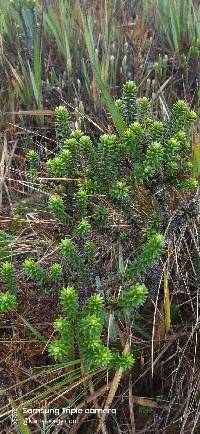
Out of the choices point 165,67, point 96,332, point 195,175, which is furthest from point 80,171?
point 165,67

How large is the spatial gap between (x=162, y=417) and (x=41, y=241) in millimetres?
680

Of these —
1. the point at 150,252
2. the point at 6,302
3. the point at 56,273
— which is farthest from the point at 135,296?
the point at 6,302

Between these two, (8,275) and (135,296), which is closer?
(135,296)

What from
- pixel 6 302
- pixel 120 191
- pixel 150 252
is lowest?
pixel 6 302

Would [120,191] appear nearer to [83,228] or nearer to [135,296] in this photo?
[83,228]

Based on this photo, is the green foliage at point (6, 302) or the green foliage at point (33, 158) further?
the green foliage at point (33, 158)

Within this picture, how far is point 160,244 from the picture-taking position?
1.42 meters

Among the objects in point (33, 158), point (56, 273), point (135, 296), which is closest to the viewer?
point (135, 296)

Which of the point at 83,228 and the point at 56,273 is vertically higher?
the point at 83,228

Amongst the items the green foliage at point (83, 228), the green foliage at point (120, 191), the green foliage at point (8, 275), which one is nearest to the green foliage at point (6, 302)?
the green foliage at point (8, 275)

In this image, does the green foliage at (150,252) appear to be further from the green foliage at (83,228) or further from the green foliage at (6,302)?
the green foliage at (6,302)

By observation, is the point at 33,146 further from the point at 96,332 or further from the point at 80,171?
the point at 96,332

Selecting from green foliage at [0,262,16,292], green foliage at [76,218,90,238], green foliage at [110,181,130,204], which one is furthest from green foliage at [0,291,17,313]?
green foliage at [110,181,130,204]

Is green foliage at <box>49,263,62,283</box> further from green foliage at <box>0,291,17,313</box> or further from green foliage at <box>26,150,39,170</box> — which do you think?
green foliage at <box>26,150,39,170</box>
